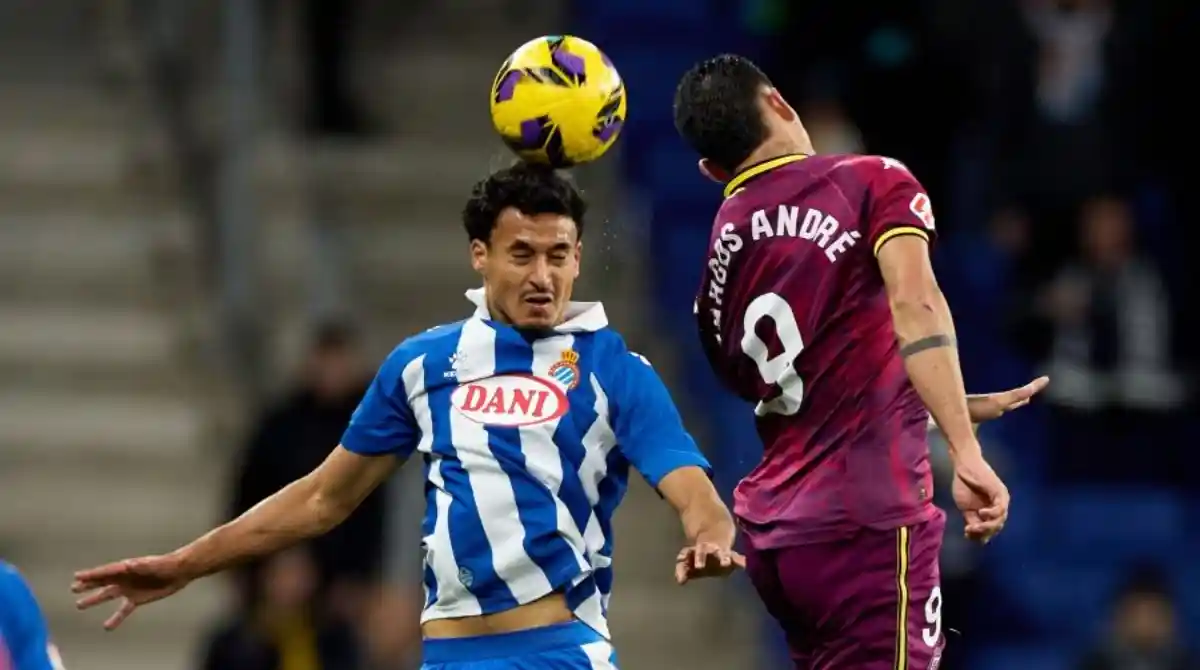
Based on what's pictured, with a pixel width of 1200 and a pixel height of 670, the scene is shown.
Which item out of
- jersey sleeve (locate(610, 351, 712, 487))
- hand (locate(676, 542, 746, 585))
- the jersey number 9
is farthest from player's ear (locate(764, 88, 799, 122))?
hand (locate(676, 542, 746, 585))

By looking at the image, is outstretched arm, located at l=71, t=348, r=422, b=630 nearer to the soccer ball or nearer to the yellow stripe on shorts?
the soccer ball

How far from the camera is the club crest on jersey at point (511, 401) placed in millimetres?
→ 5664

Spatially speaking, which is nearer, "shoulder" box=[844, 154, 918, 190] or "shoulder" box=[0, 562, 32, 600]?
"shoulder" box=[0, 562, 32, 600]

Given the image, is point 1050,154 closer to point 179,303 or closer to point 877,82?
point 877,82

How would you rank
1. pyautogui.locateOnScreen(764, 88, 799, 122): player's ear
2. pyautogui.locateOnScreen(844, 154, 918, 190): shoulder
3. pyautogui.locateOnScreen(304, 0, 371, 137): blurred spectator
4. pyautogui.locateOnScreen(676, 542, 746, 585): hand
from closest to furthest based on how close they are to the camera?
pyautogui.locateOnScreen(676, 542, 746, 585): hand → pyautogui.locateOnScreen(844, 154, 918, 190): shoulder → pyautogui.locateOnScreen(764, 88, 799, 122): player's ear → pyautogui.locateOnScreen(304, 0, 371, 137): blurred spectator

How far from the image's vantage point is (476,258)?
581 cm

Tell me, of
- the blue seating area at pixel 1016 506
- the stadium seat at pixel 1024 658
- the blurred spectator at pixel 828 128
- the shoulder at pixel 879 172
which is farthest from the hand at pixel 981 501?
the stadium seat at pixel 1024 658

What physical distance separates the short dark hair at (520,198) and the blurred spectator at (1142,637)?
554cm

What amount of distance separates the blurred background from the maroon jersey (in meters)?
4.36

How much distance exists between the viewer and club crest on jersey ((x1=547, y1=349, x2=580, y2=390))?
568cm

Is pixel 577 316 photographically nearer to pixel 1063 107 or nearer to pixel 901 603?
pixel 901 603

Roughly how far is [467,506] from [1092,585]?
6395 mm

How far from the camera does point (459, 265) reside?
12.7 meters

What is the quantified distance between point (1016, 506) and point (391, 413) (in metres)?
6.01
